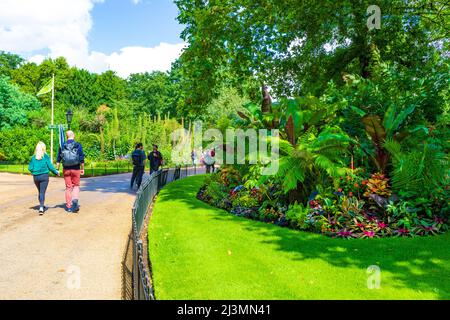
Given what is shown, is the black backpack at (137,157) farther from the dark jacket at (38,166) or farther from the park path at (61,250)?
the dark jacket at (38,166)

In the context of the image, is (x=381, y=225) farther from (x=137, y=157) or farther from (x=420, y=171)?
(x=137, y=157)

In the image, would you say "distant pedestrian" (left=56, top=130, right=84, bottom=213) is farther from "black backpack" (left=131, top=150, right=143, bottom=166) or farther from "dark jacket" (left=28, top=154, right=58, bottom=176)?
"black backpack" (left=131, top=150, right=143, bottom=166)

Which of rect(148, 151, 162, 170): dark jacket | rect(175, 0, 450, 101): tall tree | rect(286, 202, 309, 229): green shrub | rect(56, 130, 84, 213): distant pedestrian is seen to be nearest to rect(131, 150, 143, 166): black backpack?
rect(148, 151, 162, 170): dark jacket

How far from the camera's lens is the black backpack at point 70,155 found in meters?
9.39

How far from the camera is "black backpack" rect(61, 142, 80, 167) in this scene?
30.8 ft

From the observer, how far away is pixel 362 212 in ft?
25.9

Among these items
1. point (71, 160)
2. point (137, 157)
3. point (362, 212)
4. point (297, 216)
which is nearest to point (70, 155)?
point (71, 160)

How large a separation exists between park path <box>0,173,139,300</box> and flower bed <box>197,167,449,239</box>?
3537 mm

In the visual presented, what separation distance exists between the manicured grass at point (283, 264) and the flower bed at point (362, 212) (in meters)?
0.34

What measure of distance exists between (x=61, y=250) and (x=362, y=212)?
18.7ft

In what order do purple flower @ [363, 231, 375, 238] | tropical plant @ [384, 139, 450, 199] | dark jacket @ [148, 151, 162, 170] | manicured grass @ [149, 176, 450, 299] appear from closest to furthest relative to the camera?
manicured grass @ [149, 176, 450, 299] → purple flower @ [363, 231, 375, 238] → tropical plant @ [384, 139, 450, 199] → dark jacket @ [148, 151, 162, 170]
